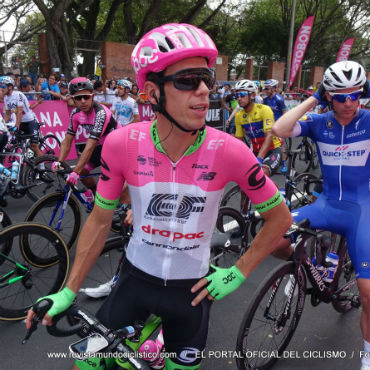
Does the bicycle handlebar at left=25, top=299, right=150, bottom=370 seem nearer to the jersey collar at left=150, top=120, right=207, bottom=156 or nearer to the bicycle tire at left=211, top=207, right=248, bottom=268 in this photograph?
the jersey collar at left=150, top=120, right=207, bottom=156

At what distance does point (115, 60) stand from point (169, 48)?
791 inches

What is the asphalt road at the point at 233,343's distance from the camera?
114 inches

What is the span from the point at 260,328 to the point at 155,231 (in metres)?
1.61

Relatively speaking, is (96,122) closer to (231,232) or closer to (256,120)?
(231,232)

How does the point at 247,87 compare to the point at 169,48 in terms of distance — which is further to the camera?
the point at 247,87

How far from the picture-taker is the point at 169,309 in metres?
1.84

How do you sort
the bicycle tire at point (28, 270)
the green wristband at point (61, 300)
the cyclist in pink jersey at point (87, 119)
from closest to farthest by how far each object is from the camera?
the green wristband at point (61, 300) < the bicycle tire at point (28, 270) < the cyclist in pink jersey at point (87, 119)

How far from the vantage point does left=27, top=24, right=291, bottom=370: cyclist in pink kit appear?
1625mm

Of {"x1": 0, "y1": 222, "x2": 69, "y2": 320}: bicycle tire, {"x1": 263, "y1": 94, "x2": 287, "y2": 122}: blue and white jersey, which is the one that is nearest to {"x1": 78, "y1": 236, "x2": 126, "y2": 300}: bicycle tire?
{"x1": 0, "y1": 222, "x2": 69, "y2": 320}: bicycle tire

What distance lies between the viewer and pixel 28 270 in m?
3.45

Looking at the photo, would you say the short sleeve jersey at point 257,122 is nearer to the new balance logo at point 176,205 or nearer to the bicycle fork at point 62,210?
the bicycle fork at point 62,210

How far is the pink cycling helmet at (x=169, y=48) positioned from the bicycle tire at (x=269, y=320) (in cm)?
173

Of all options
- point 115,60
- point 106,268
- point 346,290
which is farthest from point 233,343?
point 115,60

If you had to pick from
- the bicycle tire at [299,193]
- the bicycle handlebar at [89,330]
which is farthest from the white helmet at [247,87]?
the bicycle handlebar at [89,330]
